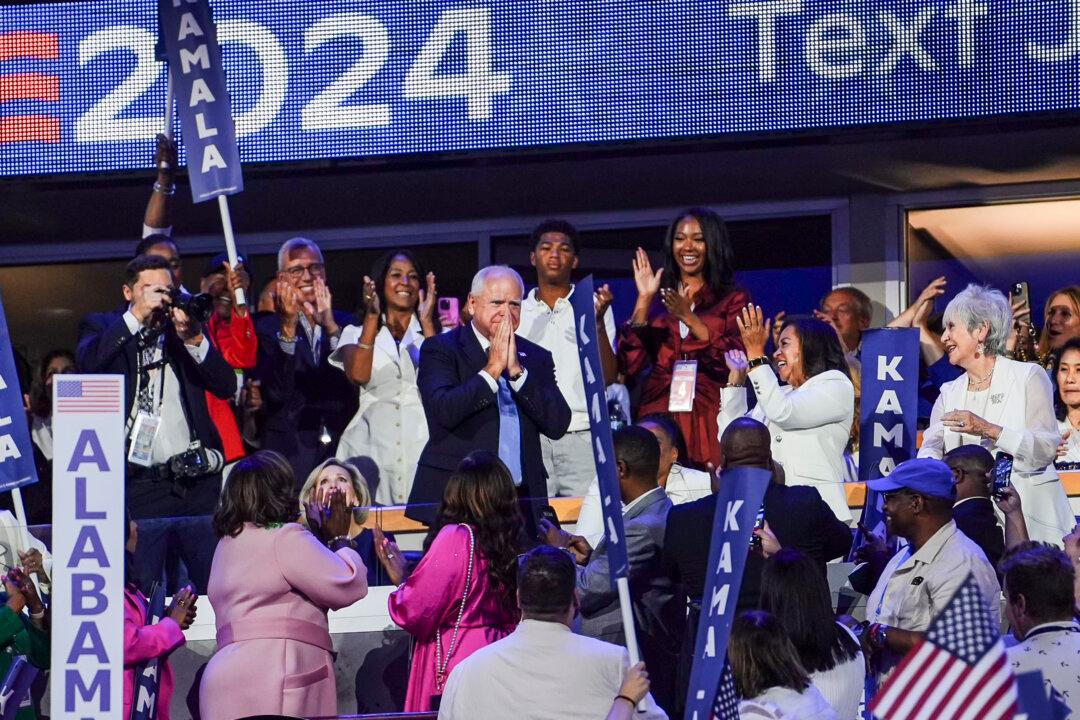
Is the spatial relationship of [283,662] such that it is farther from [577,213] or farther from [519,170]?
[577,213]

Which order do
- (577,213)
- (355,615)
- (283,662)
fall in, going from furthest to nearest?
(577,213) < (355,615) < (283,662)

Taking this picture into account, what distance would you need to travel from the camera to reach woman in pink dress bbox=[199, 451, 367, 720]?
6.31 meters

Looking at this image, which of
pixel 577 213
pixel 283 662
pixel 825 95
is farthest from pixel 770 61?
pixel 283 662

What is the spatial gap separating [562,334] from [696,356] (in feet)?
1.96

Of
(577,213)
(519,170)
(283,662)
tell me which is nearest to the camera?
(283,662)

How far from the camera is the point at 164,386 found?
7.94 metres

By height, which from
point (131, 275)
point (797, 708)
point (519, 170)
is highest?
point (519, 170)

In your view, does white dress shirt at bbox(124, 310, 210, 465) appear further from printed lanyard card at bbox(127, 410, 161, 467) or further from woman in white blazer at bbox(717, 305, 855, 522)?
woman in white blazer at bbox(717, 305, 855, 522)

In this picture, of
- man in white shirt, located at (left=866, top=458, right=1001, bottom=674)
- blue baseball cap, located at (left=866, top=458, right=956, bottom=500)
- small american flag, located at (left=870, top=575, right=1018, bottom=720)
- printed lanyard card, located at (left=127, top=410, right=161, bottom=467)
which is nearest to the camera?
small american flag, located at (left=870, top=575, right=1018, bottom=720)

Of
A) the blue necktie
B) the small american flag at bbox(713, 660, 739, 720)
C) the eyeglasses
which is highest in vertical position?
the eyeglasses

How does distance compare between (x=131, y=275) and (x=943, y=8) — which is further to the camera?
(x=943, y=8)

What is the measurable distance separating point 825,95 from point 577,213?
305 cm

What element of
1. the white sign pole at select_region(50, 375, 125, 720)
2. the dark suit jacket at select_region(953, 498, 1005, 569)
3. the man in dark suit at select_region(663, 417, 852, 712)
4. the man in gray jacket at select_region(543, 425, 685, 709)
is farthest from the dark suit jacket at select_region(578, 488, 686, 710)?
the white sign pole at select_region(50, 375, 125, 720)

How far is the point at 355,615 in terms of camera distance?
7250 mm
